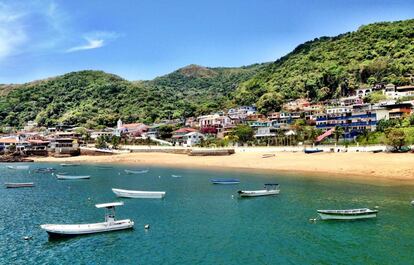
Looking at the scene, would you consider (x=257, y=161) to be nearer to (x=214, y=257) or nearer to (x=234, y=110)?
(x=214, y=257)

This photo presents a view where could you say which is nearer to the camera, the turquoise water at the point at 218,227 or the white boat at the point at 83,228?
the turquoise water at the point at 218,227

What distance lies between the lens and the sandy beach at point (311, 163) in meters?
74.9

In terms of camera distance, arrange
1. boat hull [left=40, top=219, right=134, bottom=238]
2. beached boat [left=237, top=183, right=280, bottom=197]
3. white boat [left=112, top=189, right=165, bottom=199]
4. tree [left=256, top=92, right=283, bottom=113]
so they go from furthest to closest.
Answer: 1. tree [left=256, top=92, right=283, bottom=113]
2. beached boat [left=237, top=183, right=280, bottom=197]
3. white boat [left=112, top=189, right=165, bottom=199]
4. boat hull [left=40, top=219, right=134, bottom=238]

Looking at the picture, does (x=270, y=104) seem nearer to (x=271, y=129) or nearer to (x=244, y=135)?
(x=271, y=129)

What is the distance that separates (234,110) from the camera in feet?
600

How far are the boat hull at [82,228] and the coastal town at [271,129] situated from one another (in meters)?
69.9

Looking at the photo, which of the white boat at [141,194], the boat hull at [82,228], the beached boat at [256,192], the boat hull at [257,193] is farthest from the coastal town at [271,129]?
the boat hull at [82,228]

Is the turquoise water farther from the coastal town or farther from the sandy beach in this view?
the coastal town

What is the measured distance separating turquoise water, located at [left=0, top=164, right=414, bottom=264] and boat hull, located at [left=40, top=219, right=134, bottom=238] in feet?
2.06

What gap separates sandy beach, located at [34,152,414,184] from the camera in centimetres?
7488

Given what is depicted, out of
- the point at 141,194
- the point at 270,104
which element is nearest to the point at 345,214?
the point at 141,194

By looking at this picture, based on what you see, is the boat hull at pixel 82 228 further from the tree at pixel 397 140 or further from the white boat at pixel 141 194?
the tree at pixel 397 140

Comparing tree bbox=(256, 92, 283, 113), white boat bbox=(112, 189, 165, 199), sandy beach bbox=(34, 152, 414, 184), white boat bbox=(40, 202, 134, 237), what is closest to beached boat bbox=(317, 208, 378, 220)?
white boat bbox=(40, 202, 134, 237)

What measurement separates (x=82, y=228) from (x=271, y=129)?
10320cm
